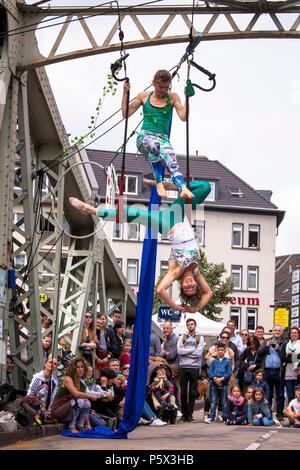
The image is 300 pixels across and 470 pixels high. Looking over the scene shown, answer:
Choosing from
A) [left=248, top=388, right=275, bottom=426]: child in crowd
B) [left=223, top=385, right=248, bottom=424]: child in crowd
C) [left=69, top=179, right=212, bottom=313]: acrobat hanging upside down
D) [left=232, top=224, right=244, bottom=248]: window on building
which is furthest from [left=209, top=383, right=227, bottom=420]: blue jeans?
[left=232, top=224, right=244, bottom=248]: window on building

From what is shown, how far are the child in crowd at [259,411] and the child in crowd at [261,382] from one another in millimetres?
425

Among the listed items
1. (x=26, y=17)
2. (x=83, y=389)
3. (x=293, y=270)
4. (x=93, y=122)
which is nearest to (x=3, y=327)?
(x=83, y=389)

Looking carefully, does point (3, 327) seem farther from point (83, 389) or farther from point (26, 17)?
point (26, 17)

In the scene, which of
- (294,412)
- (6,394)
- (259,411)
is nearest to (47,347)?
(6,394)

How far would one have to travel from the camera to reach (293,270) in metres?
93.4

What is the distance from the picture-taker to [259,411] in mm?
15344

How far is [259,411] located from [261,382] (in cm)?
59

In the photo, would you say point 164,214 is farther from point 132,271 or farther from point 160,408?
point 132,271

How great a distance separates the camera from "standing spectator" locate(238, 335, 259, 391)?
637 inches

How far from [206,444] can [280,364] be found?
226 inches

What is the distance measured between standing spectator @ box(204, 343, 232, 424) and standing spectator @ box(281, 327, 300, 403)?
3.24ft

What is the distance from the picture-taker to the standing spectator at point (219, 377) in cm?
1554

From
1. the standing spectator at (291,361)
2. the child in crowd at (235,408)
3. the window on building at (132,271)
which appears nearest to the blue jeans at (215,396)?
the child in crowd at (235,408)

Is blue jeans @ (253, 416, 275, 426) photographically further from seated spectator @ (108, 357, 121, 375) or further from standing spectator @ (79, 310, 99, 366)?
standing spectator @ (79, 310, 99, 366)
